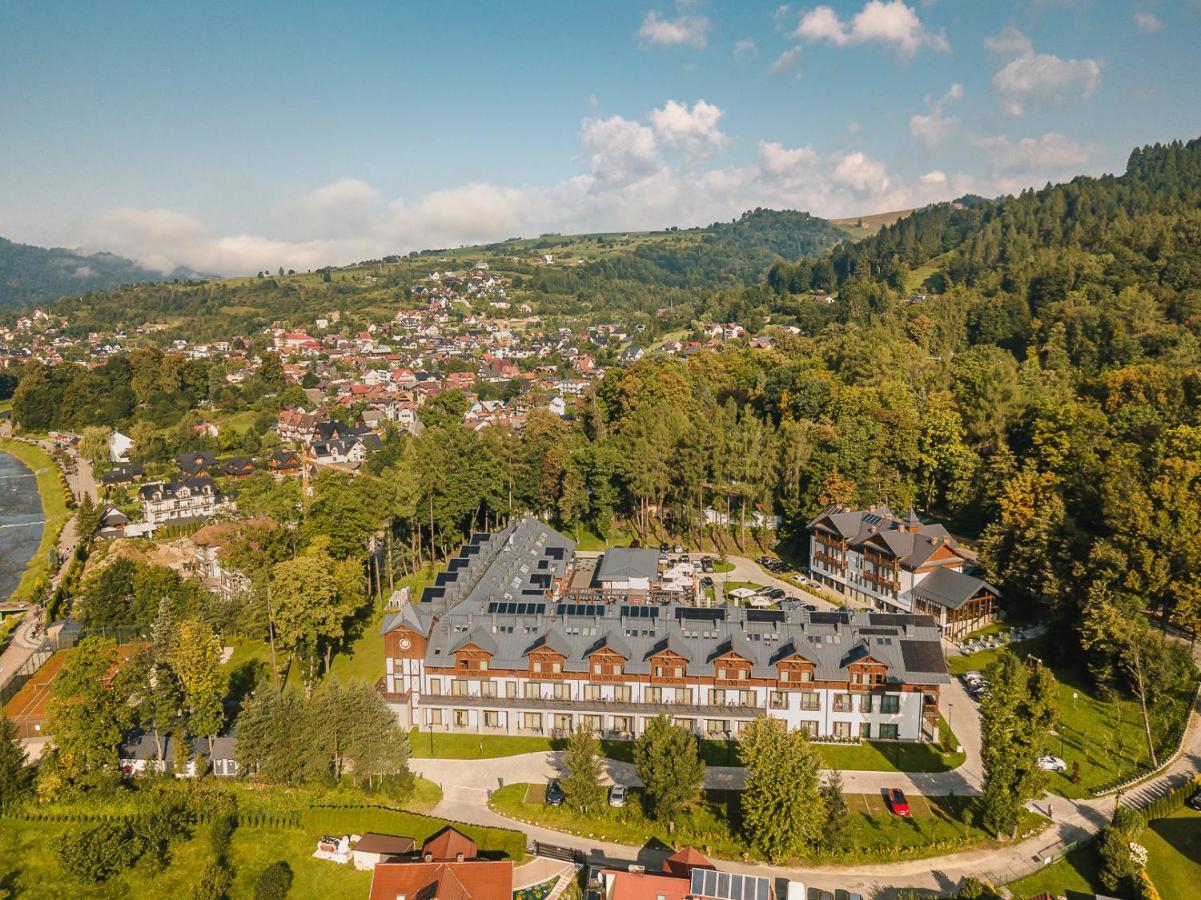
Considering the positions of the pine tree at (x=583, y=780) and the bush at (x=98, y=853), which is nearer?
the bush at (x=98, y=853)

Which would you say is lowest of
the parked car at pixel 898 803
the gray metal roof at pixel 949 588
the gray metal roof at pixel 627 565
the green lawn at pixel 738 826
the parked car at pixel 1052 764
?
the green lawn at pixel 738 826

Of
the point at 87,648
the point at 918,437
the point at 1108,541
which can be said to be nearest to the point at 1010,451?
the point at 918,437

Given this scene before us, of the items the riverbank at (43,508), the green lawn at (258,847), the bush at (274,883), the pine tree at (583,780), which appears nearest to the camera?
the bush at (274,883)

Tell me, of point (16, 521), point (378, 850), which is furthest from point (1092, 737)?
point (16, 521)

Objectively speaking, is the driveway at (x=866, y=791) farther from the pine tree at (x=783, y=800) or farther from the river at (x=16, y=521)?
the river at (x=16, y=521)

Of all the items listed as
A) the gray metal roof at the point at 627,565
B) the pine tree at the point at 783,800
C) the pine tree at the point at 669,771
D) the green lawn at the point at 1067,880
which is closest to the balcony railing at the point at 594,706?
the pine tree at the point at 669,771

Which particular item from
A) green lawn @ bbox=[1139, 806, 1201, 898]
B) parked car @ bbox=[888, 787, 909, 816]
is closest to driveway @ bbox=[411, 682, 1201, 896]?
parked car @ bbox=[888, 787, 909, 816]

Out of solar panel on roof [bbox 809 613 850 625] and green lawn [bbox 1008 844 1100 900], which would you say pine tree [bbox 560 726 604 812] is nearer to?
solar panel on roof [bbox 809 613 850 625]

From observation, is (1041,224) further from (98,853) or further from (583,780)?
(98,853)
